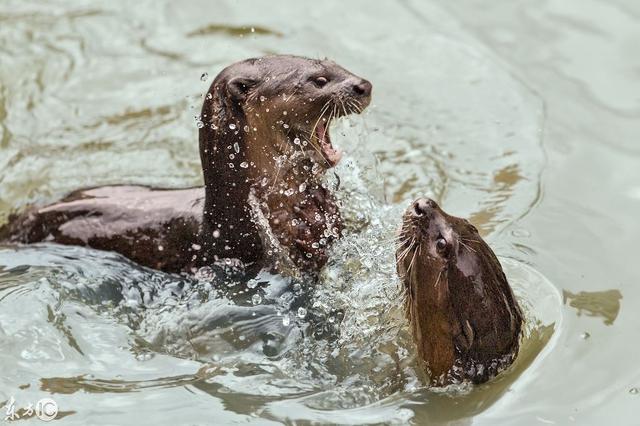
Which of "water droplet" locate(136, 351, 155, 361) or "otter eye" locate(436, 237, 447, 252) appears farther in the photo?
"water droplet" locate(136, 351, 155, 361)

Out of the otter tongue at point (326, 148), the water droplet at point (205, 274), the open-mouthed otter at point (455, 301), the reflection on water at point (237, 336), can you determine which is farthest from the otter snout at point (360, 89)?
the water droplet at point (205, 274)

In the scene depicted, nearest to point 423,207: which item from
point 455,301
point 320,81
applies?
point 455,301

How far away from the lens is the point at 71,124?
7.65m

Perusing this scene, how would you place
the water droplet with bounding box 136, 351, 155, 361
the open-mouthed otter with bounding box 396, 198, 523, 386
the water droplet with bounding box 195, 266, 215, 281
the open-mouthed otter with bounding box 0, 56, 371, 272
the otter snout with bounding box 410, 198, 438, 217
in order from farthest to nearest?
the water droplet with bounding box 195, 266, 215, 281 → the open-mouthed otter with bounding box 0, 56, 371, 272 → the water droplet with bounding box 136, 351, 155, 361 → the otter snout with bounding box 410, 198, 438, 217 → the open-mouthed otter with bounding box 396, 198, 523, 386

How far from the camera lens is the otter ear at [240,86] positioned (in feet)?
17.9

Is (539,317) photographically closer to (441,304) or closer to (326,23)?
(441,304)

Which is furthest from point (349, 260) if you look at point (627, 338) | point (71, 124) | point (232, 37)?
point (232, 37)

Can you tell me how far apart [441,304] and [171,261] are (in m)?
1.64

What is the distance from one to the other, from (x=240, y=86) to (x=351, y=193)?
1.05 m

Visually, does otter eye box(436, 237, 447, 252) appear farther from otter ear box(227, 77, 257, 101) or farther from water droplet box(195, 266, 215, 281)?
water droplet box(195, 266, 215, 281)

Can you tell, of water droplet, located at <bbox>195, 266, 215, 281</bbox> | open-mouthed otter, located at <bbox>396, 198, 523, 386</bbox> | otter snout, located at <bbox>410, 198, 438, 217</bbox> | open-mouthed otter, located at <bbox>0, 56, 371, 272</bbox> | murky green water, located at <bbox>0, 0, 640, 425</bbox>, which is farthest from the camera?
water droplet, located at <bbox>195, 266, 215, 281</bbox>

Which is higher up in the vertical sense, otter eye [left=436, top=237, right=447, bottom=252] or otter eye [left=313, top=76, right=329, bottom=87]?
otter eye [left=313, top=76, right=329, bottom=87]

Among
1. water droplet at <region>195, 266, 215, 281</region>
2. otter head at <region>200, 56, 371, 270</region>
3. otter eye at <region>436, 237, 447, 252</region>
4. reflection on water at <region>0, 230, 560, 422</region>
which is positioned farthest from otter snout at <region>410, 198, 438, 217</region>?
water droplet at <region>195, 266, 215, 281</region>

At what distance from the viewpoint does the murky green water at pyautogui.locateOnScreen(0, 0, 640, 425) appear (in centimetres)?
507
